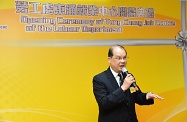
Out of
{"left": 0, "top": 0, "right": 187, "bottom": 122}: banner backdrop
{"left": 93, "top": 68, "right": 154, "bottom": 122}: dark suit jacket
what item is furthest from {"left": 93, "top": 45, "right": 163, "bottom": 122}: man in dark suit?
{"left": 0, "top": 0, "right": 187, "bottom": 122}: banner backdrop

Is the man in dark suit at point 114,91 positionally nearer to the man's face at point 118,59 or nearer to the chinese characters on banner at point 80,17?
the man's face at point 118,59

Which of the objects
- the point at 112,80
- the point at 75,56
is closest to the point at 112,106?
the point at 112,80

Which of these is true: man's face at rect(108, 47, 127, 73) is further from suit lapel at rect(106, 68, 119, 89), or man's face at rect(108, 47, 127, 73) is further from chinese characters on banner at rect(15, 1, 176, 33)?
chinese characters on banner at rect(15, 1, 176, 33)

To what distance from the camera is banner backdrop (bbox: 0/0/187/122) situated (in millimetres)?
3199

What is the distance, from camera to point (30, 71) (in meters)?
3.26

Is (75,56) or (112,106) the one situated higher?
(75,56)

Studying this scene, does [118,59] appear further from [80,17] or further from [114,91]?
[80,17]

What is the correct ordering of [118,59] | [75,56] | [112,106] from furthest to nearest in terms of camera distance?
1. [75,56]
2. [118,59]
3. [112,106]

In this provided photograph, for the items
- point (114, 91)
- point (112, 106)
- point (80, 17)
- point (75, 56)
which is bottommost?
point (112, 106)

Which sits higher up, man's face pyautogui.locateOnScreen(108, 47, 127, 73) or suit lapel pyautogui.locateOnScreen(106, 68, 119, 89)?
man's face pyautogui.locateOnScreen(108, 47, 127, 73)

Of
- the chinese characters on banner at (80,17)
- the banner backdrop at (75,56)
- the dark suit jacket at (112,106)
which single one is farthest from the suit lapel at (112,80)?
the chinese characters on banner at (80,17)

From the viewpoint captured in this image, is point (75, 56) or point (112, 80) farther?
point (75, 56)

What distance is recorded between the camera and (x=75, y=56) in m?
3.46

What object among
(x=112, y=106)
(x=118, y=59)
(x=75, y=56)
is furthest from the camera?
(x=75, y=56)
